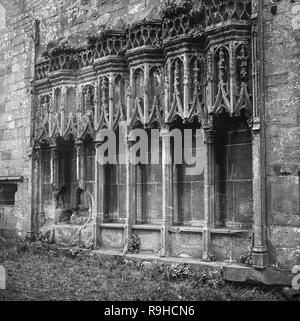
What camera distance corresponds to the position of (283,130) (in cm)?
609

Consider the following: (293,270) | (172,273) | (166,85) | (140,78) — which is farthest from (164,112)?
(293,270)

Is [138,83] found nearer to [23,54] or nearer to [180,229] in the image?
[180,229]

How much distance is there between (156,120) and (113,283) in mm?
2750

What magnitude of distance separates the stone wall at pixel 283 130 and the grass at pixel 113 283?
2.30 feet

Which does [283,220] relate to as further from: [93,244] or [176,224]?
[93,244]

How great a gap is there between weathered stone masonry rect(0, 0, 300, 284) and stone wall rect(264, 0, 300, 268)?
1cm

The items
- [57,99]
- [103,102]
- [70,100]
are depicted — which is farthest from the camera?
[57,99]

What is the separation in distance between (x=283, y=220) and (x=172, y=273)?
1.88 metres

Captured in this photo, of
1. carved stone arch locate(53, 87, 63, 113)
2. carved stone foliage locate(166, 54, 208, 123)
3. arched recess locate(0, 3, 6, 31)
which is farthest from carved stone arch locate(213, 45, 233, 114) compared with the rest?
arched recess locate(0, 3, 6, 31)

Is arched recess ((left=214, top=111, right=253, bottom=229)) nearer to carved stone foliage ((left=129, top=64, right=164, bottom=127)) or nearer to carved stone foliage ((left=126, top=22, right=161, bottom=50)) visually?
carved stone foliage ((left=129, top=64, right=164, bottom=127))

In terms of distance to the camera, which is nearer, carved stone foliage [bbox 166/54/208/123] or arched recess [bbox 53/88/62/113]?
carved stone foliage [bbox 166/54/208/123]

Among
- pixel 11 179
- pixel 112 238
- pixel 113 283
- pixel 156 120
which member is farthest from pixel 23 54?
pixel 113 283

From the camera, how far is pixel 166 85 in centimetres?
749

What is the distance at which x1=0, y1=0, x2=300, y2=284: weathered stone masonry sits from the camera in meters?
6.17
